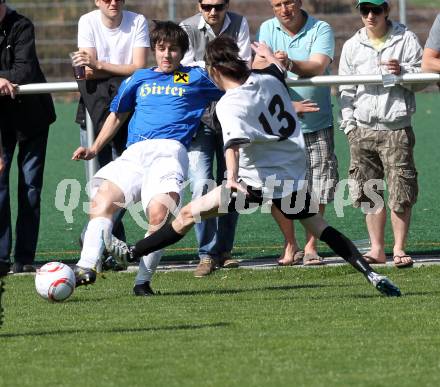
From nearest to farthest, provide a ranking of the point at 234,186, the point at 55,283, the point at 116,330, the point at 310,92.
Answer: the point at 116,330 → the point at 234,186 → the point at 55,283 → the point at 310,92

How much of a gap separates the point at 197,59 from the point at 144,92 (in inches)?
40.3

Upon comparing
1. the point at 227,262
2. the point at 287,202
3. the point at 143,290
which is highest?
the point at 287,202

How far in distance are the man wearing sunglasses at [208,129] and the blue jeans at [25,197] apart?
4.32 ft

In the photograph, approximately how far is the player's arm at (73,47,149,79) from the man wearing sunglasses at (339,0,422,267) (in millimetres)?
1668

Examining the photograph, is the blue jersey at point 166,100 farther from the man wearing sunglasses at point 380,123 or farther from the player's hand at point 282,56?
the man wearing sunglasses at point 380,123

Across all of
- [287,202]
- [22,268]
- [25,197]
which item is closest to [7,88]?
[25,197]

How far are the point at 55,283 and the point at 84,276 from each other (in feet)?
0.97

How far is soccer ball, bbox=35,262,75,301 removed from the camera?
8.49 metres

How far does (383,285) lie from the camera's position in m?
8.61

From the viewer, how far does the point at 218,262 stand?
10617 mm

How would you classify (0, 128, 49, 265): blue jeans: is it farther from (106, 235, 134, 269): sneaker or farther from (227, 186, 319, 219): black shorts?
(227, 186, 319, 219): black shorts

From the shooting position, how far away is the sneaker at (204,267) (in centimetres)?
1034

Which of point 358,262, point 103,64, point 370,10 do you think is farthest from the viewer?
point 103,64

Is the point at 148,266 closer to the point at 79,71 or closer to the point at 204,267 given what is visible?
the point at 204,267
